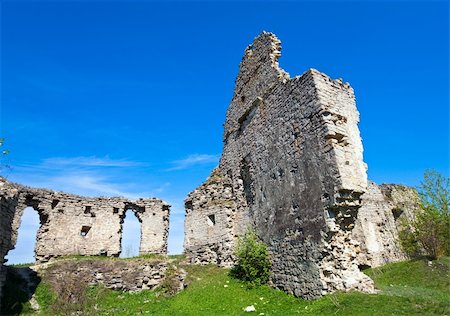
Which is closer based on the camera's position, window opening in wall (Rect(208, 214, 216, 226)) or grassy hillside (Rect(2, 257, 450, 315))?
grassy hillside (Rect(2, 257, 450, 315))

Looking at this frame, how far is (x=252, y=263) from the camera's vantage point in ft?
39.8

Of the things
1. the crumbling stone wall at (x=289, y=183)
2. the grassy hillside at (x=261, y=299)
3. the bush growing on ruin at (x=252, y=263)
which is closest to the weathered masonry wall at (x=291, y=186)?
the crumbling stone wall at (x=289, y=183)

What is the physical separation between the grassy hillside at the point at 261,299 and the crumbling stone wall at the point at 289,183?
0.74 m

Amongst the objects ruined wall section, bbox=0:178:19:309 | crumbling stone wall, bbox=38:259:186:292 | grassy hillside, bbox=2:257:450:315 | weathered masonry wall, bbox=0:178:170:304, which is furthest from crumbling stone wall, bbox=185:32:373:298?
ruined wall section, bbox=0:178:19:309

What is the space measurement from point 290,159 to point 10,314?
33.1 feet

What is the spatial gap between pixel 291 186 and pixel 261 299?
3.89m

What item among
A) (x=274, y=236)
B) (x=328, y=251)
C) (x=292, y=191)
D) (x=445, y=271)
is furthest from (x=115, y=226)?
(x=445, y=271)

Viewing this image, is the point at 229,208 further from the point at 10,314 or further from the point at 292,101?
the point at 10,314

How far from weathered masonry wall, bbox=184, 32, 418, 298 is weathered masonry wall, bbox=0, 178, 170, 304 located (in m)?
3.38

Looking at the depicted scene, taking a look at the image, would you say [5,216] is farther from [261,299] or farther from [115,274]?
[261,299]

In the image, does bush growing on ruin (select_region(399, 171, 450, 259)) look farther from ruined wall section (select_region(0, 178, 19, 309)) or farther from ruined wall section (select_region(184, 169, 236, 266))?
ruined wall section (select_region(0, 178, 19, 309))

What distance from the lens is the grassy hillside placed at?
7.27 meters

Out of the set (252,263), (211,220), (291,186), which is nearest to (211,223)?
(211,220)

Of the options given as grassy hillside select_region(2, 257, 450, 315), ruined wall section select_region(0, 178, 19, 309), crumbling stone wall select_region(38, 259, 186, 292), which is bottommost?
grassy hillside select_region(2, 257, 450, 315)
